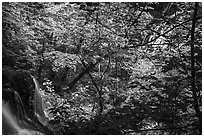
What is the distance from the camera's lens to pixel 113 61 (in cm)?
663

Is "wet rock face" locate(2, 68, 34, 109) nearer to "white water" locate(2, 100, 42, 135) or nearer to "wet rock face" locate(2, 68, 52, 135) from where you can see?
"wet rock face" locate(2, 68, 52, 135)

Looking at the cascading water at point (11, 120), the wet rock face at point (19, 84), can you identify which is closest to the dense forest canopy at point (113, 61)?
the wet rock face at point (19, 84)

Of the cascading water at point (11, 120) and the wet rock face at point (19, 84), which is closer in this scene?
the cascading water at point (11, 120)

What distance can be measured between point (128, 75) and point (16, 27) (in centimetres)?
386

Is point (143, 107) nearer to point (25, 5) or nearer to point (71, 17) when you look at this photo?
point (25, 5)

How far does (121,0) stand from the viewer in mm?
4684

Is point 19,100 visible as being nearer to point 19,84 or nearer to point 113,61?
point 19,84

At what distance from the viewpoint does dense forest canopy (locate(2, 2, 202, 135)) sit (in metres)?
2.95

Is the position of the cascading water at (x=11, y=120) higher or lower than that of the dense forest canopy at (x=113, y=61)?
lower

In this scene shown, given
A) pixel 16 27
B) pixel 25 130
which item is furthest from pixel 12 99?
pixel 16 27

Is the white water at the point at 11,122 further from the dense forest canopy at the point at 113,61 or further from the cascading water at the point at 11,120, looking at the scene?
the dense forest canopy at the point at 113,61

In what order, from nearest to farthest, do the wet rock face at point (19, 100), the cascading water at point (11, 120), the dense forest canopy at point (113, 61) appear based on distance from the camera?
1. the dense forest canopy at point (113, 61)
2. the cascading water at point (11, 120)
3. the wet rock face at point (19, 100)

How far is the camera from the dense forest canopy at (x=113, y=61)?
116 inches

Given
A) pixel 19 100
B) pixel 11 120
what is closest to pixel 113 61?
pixel 19 100
